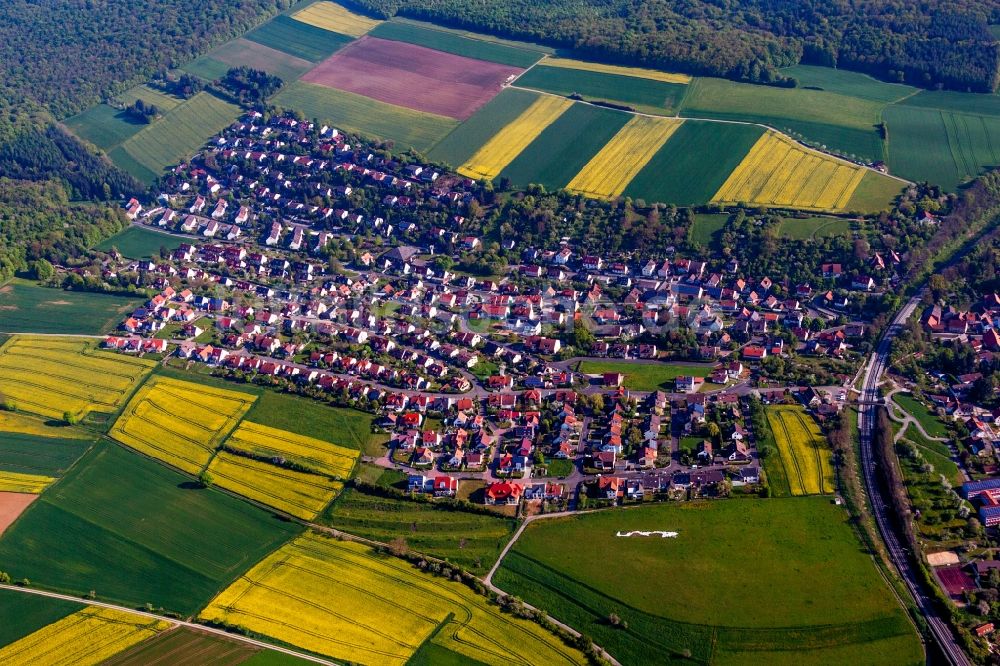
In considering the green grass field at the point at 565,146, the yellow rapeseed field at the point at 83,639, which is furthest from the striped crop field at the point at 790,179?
the yellow rapeseed field at the point at 83,639

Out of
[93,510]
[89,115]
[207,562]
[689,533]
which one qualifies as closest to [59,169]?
[89,115]

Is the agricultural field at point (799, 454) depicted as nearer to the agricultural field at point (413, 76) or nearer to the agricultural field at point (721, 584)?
the agricultural field at point (721, 584)

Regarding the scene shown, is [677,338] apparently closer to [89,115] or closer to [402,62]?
[402,62]

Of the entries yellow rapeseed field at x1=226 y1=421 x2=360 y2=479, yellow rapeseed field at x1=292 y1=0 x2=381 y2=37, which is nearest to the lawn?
yellow rapeseed field at x1=226 y1=421 x2=360 y2=479

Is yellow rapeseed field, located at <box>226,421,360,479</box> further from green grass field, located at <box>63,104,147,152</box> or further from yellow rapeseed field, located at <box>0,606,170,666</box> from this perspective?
green grass field, located at <box>63,104,147,152</box>

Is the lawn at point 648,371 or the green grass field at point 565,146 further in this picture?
the green grass field at point 565,146

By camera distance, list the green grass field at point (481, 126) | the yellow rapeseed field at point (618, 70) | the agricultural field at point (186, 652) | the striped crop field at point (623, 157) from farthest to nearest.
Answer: the yellow rapeseed field at point (618, 70)
the green grass field at point (481, 126)
the striped crop field at point (623, 157)
the agricultural field at point (186, 652)

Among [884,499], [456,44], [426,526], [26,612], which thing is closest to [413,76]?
[456,44]
